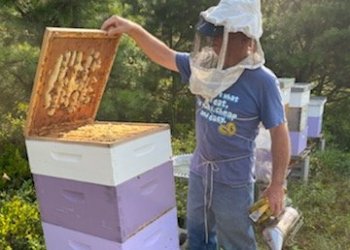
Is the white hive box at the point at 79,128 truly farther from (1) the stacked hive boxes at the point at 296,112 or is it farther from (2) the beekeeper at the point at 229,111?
(1) the stacked hive boxes at the point at 296,112

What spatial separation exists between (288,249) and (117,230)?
59.5 inches

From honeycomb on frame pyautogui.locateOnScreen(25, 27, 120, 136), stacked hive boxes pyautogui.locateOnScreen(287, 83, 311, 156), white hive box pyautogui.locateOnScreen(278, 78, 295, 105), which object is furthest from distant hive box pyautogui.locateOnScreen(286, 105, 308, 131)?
honeycomb on frame pyautogui.locateOnScreen(25, 27, 120, 136)

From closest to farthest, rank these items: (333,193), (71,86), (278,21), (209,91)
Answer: (209,91), (71,86), (333,193), (278,21)

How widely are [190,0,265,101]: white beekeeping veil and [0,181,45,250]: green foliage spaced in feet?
4.68

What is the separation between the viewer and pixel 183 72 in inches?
78.4

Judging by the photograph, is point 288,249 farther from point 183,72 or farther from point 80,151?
point 80,151

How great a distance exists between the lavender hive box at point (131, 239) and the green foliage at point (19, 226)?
0.61 metres

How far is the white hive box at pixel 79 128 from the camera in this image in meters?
1.66

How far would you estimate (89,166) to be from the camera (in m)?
1.67

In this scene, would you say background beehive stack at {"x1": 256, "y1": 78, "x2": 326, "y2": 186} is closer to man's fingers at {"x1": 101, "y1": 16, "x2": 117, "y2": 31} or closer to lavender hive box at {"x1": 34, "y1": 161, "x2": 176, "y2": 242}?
lavender hive box at {"x1": 34, "y1": 161, "x2": 176, "y2": 242}

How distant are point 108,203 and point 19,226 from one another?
115 centimetres

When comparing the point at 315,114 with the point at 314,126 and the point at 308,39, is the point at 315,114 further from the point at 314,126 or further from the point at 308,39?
the point at 308,39

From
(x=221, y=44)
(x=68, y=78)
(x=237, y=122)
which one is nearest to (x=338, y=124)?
(x=237, y=122)

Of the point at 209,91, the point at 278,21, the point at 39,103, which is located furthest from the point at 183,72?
the point at 278,21
